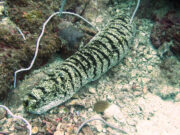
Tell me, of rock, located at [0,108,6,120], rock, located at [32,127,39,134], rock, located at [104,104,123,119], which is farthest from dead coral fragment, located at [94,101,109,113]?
rock, located at [0,108,6,120]

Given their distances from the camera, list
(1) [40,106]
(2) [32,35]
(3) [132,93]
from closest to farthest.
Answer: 1. (1) [40,106]
2. (2) [32,35]
3. (3) [132,93]

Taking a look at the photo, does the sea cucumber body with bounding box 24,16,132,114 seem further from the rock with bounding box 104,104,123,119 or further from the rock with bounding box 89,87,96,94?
the rock with bounding box 104,104,123,119

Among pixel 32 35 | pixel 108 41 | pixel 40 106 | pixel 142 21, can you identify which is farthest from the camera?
pixel 142 21

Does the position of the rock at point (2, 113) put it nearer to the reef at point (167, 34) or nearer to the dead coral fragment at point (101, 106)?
Result: the dead coral fragment at point (101, 106)

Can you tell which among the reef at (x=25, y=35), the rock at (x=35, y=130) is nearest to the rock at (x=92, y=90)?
the reef at (x=25, y=35)

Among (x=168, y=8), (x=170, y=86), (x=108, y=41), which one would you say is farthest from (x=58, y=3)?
(x=170, y=86)

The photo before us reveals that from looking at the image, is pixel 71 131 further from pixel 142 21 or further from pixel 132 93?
pixel 142 21

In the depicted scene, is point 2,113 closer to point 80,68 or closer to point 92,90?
point 80,68
